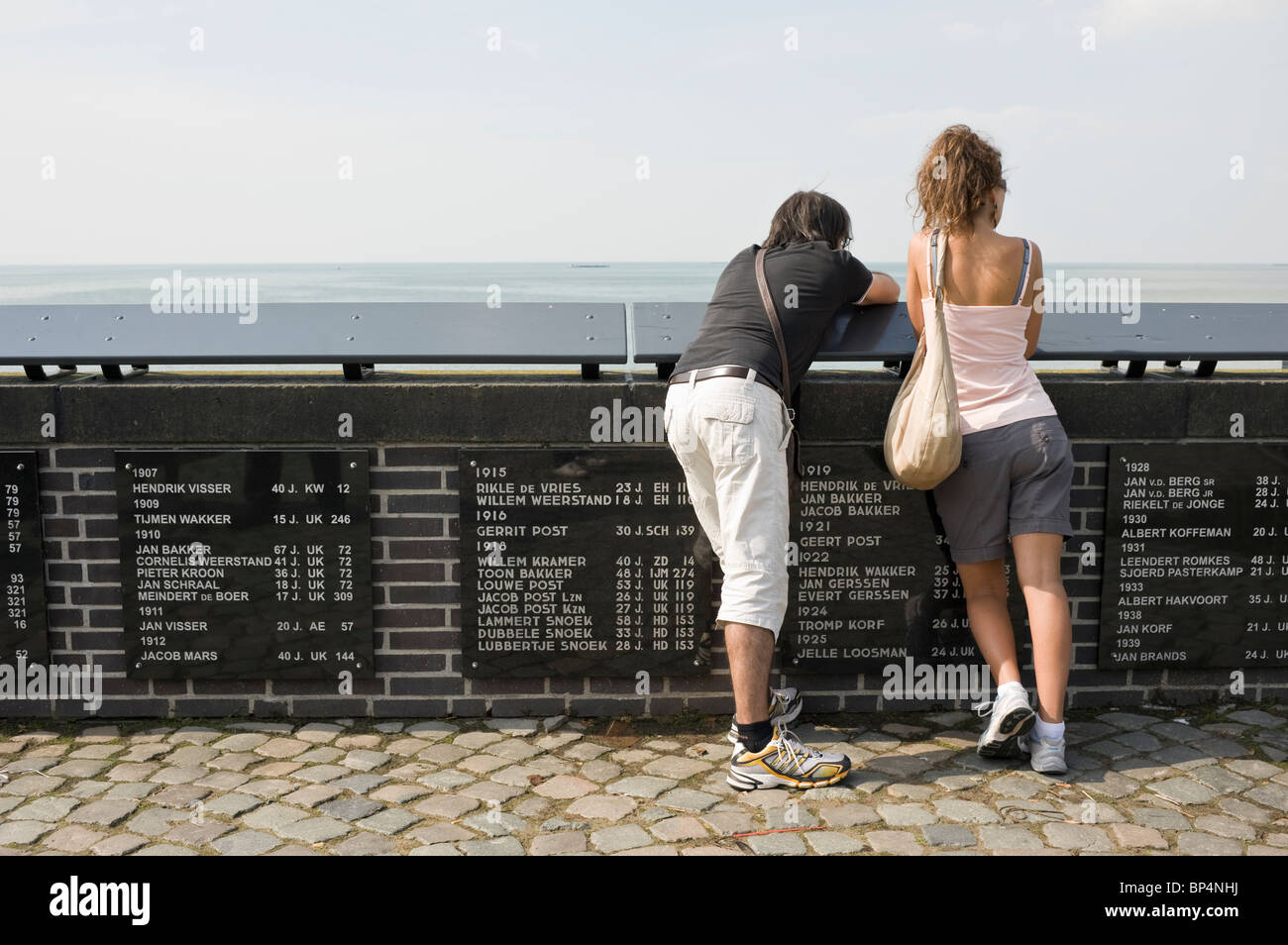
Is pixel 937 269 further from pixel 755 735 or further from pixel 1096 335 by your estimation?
pixel 755 735

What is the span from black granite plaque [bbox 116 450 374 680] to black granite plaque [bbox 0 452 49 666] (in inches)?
12.3

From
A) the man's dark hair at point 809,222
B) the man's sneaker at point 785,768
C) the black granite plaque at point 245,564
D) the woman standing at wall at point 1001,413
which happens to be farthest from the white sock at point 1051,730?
the black granite plaque at point 245,564

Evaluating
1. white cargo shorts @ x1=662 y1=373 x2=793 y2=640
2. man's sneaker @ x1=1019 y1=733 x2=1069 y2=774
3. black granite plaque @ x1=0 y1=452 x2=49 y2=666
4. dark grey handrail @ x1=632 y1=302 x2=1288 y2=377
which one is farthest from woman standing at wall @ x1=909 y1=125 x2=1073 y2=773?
black granite plaque @ x1=0 y1=452 x2=49 y2=666

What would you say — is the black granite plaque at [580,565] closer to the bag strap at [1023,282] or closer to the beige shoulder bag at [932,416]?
the beige shoulder bag at [932,416]

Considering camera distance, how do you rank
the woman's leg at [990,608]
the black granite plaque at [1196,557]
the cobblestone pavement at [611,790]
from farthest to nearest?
the black granite plaque at [1196,557], the woman's leg at [990,608], the cobblestone pavement at [611,790]

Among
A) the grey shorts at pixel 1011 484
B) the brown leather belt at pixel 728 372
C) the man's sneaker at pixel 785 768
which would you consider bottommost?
the man's sneaker at pixel 785 768

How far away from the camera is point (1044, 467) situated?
3670 millimetres

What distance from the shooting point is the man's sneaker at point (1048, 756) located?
11.8 ft

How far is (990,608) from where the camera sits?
3879 millimetres

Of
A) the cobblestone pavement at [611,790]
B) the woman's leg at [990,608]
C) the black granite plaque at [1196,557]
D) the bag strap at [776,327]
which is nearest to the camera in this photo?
the cobblestone pavement at [611,790]

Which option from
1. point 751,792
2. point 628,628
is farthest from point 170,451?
point 751,792

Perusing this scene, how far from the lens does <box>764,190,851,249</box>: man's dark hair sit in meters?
3.72

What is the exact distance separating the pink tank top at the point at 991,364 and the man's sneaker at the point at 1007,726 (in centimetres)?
91

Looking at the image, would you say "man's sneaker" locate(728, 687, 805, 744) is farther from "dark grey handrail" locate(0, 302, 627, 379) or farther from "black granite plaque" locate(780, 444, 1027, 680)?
"dark grey handrail" locate(0, 302, 627, 379)
